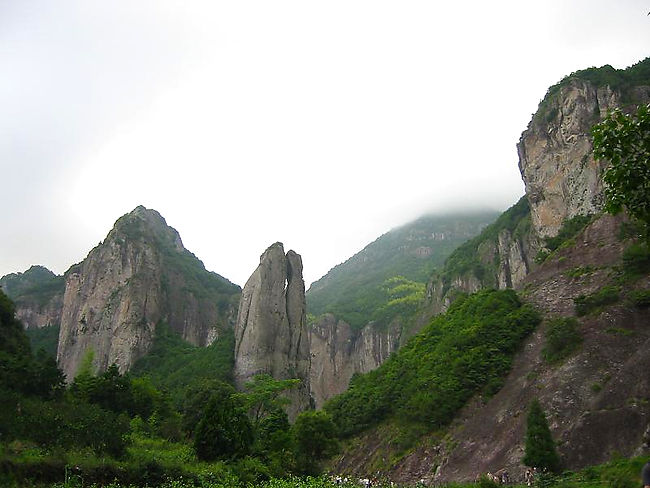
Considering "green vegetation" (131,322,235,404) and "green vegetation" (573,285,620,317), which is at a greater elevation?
"green vegetation" (131,322,235,404)

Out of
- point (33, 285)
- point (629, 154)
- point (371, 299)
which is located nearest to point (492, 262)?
point (371, 299)

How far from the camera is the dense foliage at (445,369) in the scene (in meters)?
43.9

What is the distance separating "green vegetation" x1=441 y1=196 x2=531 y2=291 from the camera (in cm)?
8212

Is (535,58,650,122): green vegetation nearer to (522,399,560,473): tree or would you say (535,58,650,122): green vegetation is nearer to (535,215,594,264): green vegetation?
(535,215,594,264): green vegetation

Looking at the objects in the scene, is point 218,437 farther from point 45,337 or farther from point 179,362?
point 45,337

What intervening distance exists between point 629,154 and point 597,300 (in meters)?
32.6

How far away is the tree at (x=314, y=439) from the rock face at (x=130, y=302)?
4978 centimetres

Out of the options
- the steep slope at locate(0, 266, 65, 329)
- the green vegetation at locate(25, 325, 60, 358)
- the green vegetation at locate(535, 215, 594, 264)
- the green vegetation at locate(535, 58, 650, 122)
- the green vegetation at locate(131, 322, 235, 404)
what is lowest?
the green vegetation at locate(131, 322, 235, 404)

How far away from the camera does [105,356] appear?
82.8m

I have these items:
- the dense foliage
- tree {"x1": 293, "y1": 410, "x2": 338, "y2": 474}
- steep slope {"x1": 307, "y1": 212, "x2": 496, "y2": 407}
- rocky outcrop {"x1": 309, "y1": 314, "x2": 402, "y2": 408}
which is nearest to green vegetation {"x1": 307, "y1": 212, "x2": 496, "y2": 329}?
steep slope {"x1": 307, "y1": 212, "x2": 496, "y2": 407}

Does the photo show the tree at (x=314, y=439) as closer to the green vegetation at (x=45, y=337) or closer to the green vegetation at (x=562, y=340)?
the green vegetation at (x=562, y=340)

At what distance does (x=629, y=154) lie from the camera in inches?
487

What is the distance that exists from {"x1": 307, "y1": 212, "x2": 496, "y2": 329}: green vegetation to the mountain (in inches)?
2215

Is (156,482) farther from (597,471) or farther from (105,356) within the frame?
(105,356)
